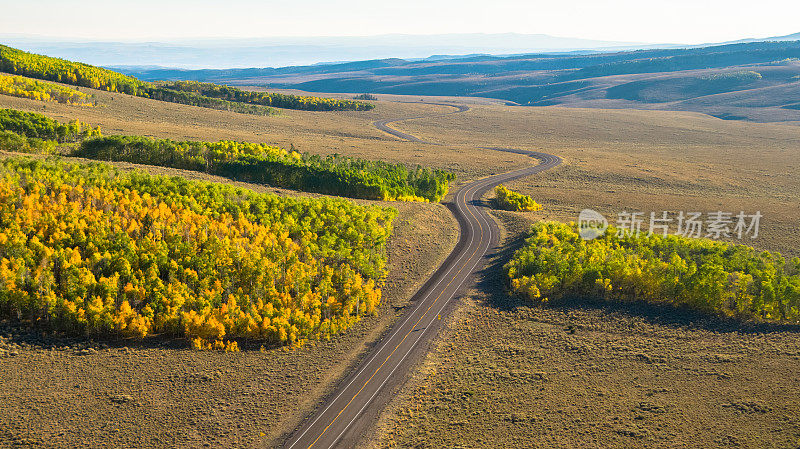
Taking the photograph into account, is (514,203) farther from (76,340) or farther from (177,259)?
(76,340)

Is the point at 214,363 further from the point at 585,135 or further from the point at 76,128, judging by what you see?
the point at 585,135

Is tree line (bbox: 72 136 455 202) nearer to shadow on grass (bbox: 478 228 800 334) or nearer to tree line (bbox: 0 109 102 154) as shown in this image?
tree line (bbox: 0 109 102 154)

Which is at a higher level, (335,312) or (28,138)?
(28,138)

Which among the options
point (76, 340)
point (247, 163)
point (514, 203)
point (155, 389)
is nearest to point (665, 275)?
point (514, 203)

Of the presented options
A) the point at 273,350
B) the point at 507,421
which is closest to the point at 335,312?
the point at 273,350

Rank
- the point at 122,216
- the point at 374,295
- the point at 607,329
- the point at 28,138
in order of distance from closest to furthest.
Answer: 1. the point at 607,329
2. the point at 374,295
3. the point at 122,216
4. the point at 28,138

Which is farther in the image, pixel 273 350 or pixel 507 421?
pixel 273 350
